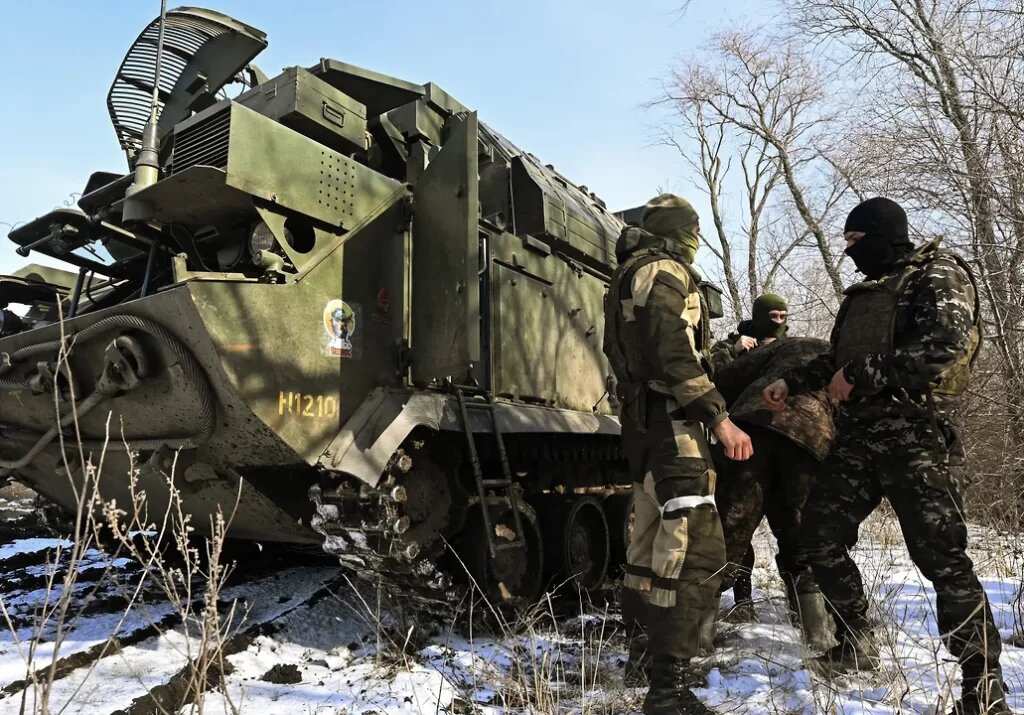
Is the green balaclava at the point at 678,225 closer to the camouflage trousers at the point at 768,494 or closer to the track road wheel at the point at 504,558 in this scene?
the camouflage trousers at the point at 768,494

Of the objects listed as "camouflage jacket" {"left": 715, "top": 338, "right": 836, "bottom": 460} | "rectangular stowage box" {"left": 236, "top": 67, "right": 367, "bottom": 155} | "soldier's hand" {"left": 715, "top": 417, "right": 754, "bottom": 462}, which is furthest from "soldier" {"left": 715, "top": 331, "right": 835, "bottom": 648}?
"rectangular stowage box" {"left": 236, "top": 67, "right": 367, "bottom": 155}

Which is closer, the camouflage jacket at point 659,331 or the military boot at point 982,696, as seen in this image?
the military boot at point 982,696

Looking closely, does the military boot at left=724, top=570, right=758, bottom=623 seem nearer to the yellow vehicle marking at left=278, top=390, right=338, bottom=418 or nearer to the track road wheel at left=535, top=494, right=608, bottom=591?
the track road wheel at left=535, top=494, right=608, bottom=591

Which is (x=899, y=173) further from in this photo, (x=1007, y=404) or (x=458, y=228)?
(x=458, y=228)

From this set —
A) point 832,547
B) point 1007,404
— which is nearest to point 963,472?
point 832,547

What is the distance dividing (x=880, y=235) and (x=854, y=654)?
1.65 meters

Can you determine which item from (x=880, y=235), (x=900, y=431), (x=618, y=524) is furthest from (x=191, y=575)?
(x=618, y=524)

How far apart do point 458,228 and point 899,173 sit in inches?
197

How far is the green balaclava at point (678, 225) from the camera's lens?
10.1 ft

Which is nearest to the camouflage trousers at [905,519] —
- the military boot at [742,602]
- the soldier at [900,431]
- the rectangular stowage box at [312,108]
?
the soldier at [900,431]

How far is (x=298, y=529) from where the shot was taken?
414 cm

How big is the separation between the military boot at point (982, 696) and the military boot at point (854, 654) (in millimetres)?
476

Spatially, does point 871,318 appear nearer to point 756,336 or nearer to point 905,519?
point 905,519

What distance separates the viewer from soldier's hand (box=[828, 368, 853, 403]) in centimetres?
283
